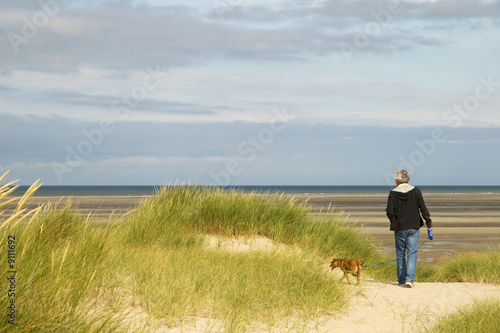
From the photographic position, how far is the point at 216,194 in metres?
12.0

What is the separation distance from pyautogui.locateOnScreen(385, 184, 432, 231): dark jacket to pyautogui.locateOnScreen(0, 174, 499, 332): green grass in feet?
5.71

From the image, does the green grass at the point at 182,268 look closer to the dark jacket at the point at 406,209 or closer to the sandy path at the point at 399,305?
the sandy path at the point at 399,305

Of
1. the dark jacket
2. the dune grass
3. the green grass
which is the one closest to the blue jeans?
the dark jacket

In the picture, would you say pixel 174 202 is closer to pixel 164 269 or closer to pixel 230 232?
pixel 230 232

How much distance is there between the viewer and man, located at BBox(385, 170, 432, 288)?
910 cm

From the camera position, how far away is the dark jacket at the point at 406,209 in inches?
358

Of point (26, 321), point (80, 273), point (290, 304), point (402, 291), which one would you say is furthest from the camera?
point (402, 291)

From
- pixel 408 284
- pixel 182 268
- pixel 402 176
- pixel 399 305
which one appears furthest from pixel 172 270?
pixel 402 176

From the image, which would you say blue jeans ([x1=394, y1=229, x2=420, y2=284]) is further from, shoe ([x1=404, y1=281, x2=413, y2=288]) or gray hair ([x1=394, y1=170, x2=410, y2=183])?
gray hair ([x1=394, y1=170, x2=410, y2=183])

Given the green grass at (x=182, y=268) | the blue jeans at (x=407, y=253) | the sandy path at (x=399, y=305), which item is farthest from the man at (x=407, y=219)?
the green grass at (x=182, y=268)

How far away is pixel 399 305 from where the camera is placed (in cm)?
770

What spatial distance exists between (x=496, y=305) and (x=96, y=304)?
5.23m

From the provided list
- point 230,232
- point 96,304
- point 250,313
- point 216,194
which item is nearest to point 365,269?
point 230,232

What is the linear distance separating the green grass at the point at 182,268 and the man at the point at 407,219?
1.30 meters
